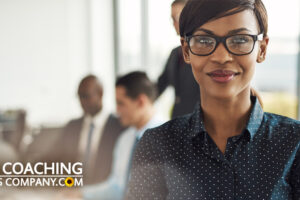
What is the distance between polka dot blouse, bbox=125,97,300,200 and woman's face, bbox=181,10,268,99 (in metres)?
0.04

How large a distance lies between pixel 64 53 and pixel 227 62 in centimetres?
107

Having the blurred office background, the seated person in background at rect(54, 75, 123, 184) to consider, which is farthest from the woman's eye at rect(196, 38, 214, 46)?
the seated person in background at rect(54, 75, 123, 184)

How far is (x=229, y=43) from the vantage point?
349mm

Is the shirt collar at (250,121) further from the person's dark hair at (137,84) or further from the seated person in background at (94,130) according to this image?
the seated person in background at (94,130)

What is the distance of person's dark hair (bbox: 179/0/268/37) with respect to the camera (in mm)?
343

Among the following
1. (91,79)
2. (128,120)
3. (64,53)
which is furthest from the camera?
(64,53)

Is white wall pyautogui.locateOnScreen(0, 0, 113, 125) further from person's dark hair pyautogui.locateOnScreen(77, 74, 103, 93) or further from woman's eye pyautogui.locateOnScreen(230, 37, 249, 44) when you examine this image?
woman's eye pyautogui.locateOnScreen(230, 37, 249, 44)

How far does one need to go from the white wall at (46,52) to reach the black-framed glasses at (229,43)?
0.74 metres

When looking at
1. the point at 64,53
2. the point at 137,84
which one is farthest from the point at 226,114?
the point at 64,53

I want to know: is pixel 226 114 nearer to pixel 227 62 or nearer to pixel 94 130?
pixel 227 62

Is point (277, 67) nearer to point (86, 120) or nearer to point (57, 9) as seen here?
point (86, 120)

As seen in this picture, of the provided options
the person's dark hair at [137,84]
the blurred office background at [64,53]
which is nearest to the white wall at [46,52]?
the blurred office background at [64,53]

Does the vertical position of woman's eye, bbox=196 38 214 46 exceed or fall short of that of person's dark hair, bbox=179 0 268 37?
it falls short

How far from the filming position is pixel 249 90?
0.38m
